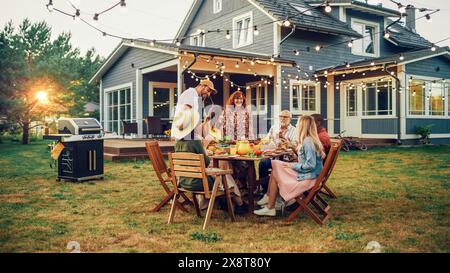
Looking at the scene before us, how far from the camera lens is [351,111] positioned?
15.0 m

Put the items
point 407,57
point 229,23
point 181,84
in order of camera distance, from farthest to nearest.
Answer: point 229,23 → point 407,57 → point 181,84

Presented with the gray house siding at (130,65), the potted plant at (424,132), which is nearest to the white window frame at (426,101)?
the potted plant at (424,132)

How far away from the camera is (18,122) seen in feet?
58.1

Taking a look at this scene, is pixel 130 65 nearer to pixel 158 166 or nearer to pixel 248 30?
pixel 248 30

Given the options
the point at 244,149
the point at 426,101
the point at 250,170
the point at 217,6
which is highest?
the point at 217,6

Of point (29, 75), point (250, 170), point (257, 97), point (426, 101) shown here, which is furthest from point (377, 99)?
point (29, 75)

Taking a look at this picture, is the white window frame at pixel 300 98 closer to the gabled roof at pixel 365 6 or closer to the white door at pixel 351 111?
the white door at pixel 351 111

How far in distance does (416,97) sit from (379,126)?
1777 millimetres

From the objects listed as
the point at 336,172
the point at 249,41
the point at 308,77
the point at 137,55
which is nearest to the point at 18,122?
the point at 137,55

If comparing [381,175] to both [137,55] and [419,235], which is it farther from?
[137,55]

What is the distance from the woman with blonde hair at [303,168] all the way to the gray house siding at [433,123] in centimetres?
1047

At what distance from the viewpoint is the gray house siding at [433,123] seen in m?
13.4

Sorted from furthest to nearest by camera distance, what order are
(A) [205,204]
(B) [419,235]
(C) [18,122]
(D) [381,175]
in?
(C) [18,122] < (D) [381,175] < (A) [205,204] < (B) [419,235]
